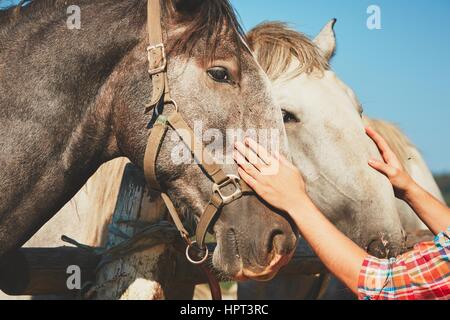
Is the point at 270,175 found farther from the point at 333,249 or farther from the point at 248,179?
the point at 333,249

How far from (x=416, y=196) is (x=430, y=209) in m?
0.10

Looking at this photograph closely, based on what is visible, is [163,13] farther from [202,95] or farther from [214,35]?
[202,95]

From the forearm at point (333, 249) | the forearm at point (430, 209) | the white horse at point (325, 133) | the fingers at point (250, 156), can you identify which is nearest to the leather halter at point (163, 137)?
the fingers at point (250, 156)

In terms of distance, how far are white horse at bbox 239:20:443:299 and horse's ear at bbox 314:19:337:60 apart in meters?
0.40

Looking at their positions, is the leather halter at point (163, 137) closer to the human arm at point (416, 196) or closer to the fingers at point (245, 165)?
the fingers at point (245, 165)

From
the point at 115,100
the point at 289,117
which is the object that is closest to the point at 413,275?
the point at 115,100

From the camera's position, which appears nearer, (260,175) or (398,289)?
(398,289)

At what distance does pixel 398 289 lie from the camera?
172cm

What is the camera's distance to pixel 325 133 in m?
3.11

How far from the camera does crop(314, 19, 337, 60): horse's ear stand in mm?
3898

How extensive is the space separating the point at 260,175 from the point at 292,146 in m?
1.16
